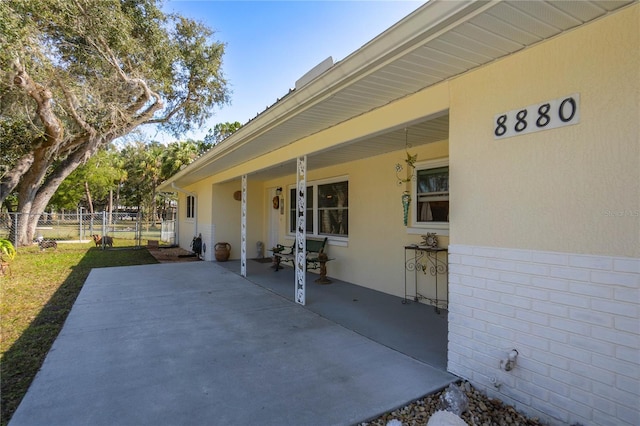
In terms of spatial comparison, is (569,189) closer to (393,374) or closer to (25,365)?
(393,374)

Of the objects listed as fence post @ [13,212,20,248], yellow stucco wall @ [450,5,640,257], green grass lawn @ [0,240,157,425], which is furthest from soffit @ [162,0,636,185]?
fence post @ [13,212,20,248]

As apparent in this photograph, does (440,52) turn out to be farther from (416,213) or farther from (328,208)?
(328,208)

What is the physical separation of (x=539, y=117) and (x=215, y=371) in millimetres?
3414

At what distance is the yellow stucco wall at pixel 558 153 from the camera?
2.04 metres

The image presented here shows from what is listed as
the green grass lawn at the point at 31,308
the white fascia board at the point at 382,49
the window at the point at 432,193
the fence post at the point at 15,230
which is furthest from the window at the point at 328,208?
the fence post at the point at 15,230

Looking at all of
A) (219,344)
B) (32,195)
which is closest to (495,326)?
(219,344)

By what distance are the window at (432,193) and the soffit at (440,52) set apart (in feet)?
3.01

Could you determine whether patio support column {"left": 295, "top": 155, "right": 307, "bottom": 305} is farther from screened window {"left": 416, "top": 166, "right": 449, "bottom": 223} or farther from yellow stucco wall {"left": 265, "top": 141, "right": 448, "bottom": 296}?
screened window {"left": 416, "top": 166, "right": 449, "bottom": 223}

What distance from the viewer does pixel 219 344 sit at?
3799 mm

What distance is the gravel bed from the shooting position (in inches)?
94.0


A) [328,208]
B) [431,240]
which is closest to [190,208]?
[328,208]

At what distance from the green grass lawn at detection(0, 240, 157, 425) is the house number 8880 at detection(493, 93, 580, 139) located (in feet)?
13.9

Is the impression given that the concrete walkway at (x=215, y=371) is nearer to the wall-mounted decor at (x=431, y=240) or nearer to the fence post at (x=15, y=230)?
the wall-mounted decor at (x=431, y=240)

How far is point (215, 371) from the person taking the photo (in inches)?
124
